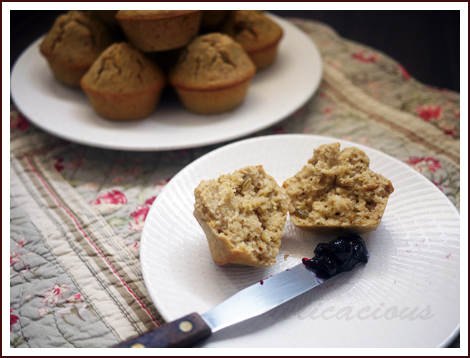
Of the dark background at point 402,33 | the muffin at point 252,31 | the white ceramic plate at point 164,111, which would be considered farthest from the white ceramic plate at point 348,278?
the dark background at point 402,33

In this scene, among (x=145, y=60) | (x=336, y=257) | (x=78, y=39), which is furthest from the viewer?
(x=78, y=39)

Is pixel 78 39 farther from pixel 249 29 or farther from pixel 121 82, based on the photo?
pixel 249 29

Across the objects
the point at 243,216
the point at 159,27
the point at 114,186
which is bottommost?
the point at 114,186

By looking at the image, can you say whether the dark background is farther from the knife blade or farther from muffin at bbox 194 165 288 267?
the knife blade

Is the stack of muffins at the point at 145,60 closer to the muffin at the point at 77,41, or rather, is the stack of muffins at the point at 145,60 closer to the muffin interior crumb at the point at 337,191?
the muffin at the point at 77,41

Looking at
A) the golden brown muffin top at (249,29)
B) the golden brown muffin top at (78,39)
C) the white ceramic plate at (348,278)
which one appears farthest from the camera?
the golden brown muffin top at (249,29)

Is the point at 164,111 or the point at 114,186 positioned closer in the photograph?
the point at 114,186

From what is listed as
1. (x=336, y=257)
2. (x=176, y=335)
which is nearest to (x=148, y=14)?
(x=336, y=257)
